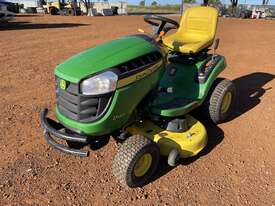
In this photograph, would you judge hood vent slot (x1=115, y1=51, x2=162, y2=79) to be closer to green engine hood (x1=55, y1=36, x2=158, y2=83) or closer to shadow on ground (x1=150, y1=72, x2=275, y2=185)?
green engine hood (x1=55, y1=36, x2=158, y2=83)

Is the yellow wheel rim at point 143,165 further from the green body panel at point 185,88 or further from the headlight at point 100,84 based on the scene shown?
the headlight at point 100,84

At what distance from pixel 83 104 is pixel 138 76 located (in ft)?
1.93

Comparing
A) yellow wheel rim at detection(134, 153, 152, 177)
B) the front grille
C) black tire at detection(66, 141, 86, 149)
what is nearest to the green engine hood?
the front grille

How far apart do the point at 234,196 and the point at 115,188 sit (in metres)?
1.16

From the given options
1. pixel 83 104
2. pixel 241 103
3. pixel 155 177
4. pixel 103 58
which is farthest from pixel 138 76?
pixel 241 103

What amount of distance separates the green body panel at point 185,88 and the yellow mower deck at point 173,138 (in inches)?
9.6

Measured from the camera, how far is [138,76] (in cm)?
303

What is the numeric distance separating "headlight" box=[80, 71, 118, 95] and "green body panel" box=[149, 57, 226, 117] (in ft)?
2.59

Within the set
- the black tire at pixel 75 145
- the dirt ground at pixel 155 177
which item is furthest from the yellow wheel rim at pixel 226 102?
the black tire at pixel 75 145

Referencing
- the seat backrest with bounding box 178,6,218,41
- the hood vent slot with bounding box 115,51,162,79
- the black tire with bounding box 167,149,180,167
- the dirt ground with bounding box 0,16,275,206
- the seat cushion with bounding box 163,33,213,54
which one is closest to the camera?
the hood vent slot with bounding box 115,51,162,79

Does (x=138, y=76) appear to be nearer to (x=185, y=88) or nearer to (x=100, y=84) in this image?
(x=100, y=84)

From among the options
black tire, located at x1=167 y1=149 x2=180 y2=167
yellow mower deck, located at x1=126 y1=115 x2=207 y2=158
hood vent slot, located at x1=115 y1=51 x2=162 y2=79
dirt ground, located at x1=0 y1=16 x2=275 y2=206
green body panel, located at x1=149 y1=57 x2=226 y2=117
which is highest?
hood vent slot, located at x1=115 y1=51 x2=162 y2=79

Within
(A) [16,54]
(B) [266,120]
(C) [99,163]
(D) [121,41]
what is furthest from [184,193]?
(A) [16,54]

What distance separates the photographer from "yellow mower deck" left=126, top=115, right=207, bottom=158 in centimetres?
333
